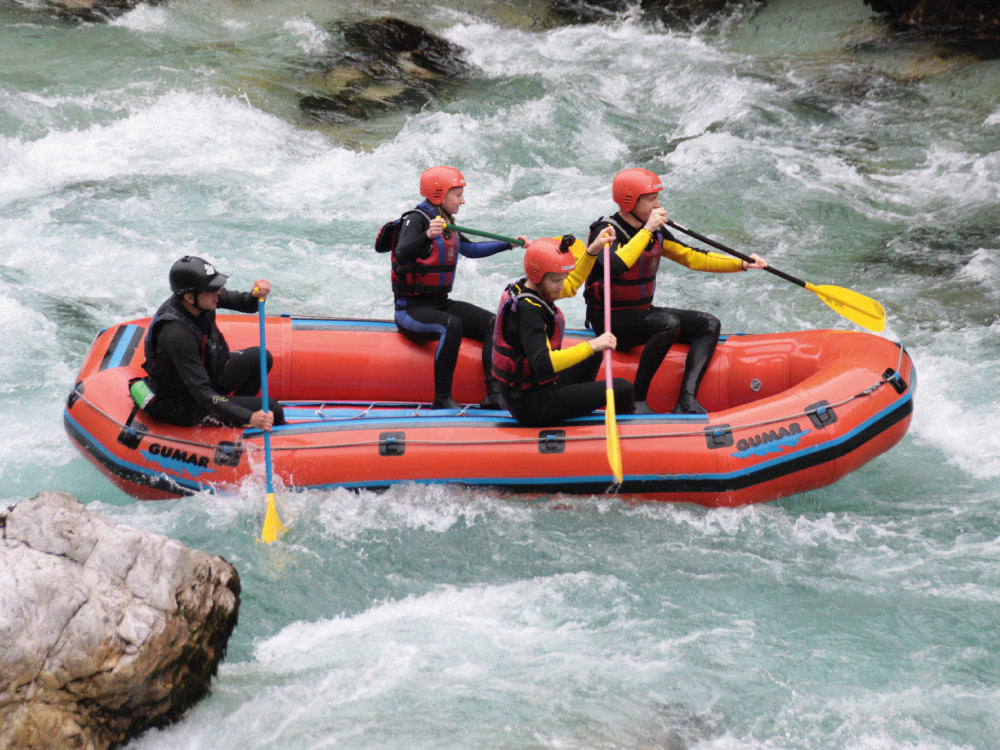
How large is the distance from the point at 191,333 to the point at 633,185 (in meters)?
2.42

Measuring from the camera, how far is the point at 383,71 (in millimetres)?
11633

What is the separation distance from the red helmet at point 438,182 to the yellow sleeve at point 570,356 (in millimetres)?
1297

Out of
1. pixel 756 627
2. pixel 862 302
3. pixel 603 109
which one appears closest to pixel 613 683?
pixel 756 627

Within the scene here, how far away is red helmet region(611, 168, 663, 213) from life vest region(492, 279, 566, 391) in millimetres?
876

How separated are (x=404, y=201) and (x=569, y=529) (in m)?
5.14

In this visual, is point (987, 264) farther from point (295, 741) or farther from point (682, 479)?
point (295, 741)

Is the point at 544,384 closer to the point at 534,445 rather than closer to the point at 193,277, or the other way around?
the point at 534,445

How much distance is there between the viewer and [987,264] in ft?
25.6

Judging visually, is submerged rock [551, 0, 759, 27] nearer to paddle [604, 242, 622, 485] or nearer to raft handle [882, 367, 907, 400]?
raft handle [882, 367, 907, 400]

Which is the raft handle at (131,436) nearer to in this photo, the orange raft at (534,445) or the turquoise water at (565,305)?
the orange raft at (534,445)

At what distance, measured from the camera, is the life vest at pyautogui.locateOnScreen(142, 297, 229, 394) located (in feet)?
14.8

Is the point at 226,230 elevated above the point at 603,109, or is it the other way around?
the point at 603,109

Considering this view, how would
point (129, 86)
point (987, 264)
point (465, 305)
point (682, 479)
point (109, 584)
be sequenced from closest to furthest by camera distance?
1. point (109, 584)
2. point (682, 479)
3. point (465, 305)
4. point (987, 264)
5. point (129, 86)

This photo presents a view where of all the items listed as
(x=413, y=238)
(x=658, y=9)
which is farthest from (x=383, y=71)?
(x=413, y=238)
